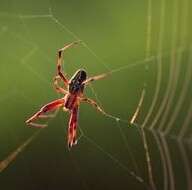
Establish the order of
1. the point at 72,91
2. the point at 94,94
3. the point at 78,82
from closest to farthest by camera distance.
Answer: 1. the point at 78,82
2. the point at 72,91
3. the point at 94,94

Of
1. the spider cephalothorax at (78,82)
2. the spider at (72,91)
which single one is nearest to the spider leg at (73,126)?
the spider at (72,91)

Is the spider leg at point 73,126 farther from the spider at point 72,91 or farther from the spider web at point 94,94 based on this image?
the spider web at point 94,94

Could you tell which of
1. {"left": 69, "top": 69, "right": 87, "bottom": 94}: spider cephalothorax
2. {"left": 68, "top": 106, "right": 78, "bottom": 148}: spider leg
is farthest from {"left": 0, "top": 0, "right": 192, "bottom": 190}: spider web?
{"left": 69, "top": 69, "right": 87, "bottom": 94}: spider cephalothorax

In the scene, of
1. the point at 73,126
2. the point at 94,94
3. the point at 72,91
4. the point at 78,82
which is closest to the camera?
the point at 78,82

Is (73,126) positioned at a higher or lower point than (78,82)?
lower

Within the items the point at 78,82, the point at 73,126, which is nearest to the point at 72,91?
the point at 78,82

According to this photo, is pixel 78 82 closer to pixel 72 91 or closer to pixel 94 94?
pixel 72 91

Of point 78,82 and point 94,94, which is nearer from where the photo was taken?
point 78,82

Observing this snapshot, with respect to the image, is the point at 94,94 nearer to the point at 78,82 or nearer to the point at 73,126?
the point at 73,126
